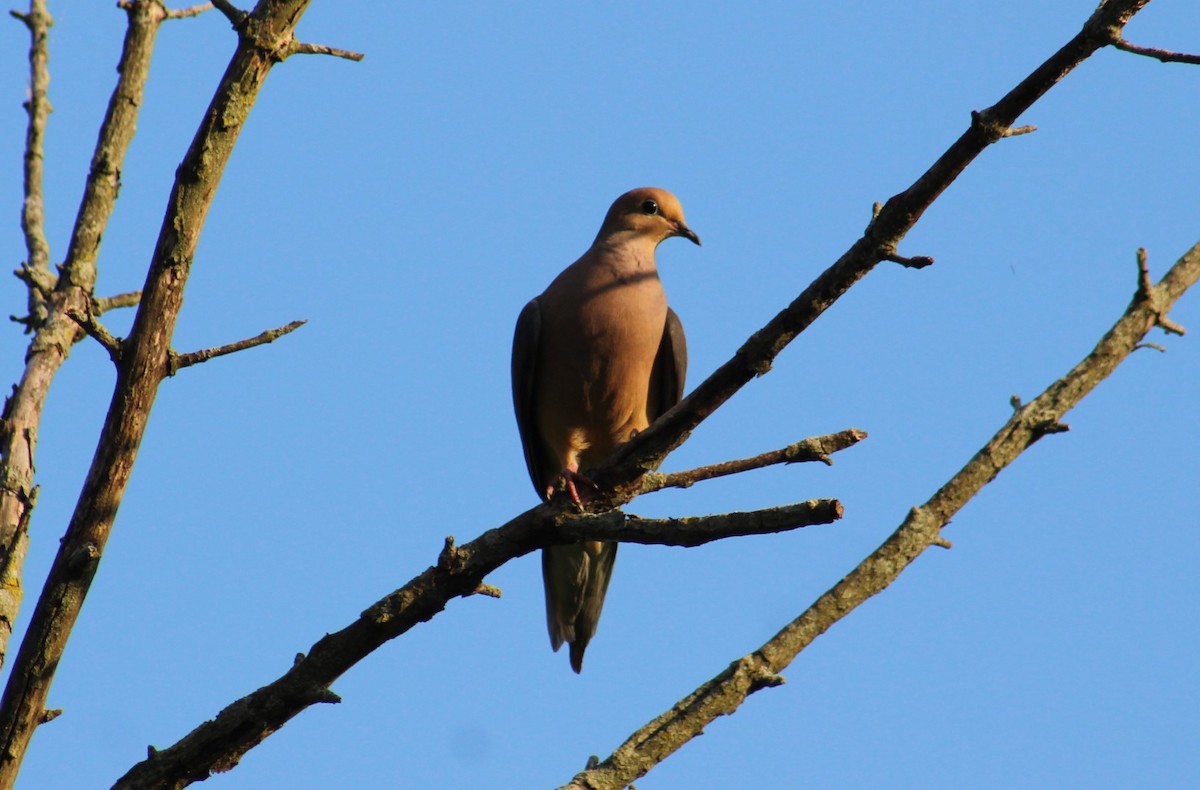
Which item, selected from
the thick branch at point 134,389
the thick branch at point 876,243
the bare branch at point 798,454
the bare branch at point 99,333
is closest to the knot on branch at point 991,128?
the thick branch at point 876,243

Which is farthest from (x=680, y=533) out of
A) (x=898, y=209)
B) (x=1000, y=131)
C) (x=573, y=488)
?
(x=1000, y=131)

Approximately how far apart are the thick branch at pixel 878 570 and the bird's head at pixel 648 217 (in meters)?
3.13

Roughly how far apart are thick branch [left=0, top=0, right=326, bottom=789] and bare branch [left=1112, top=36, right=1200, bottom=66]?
2278 millimetres

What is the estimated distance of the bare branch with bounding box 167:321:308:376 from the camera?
3834mm

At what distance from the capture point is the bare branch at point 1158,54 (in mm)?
3199

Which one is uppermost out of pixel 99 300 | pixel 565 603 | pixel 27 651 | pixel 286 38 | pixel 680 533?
pixel 99 300

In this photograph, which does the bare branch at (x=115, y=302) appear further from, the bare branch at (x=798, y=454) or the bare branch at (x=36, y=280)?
the bare branch at (x=798, y=454)

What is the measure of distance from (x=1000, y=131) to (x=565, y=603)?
3.53 meters

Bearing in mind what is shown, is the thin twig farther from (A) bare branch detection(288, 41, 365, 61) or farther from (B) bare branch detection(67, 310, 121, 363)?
(B) bare branch detection(67, 310, 121, 363)

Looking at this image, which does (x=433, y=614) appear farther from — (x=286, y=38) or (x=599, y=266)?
(x=599, y=266)

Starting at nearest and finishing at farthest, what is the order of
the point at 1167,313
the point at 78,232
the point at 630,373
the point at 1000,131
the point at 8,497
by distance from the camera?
the point at 1000,131 < the point at 1167,313 < the point at 8,497 < the point at 78,232 < the point at 630,373

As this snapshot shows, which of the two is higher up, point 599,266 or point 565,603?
point 599,266

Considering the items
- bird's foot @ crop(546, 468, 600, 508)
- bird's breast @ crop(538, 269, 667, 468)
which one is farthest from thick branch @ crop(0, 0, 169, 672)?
bird's breast @ crop(538, 269, 667, 468)

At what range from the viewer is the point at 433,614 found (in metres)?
4.05
